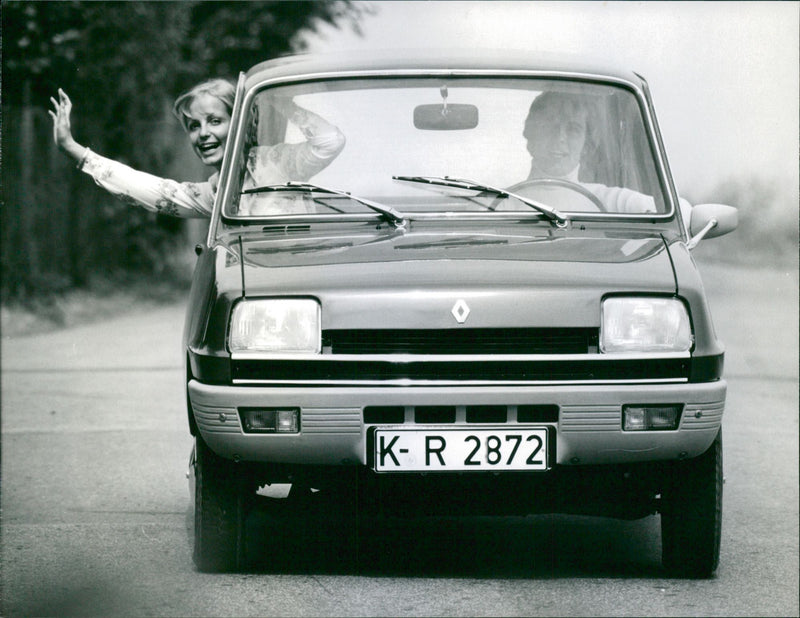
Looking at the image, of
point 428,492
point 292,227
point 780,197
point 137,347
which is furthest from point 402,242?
point 780,197

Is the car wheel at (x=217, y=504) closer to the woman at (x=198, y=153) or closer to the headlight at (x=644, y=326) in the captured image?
the headlight at (x=644, y=326)

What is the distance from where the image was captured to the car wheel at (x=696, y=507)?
4.89m

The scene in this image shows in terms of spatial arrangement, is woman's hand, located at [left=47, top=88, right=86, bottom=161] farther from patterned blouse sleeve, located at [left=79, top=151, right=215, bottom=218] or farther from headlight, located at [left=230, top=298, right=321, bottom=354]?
headlight, located at [left=230, top=298, right=321, bottom=354]

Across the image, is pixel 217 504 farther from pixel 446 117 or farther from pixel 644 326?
pixel 446 117

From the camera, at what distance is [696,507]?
4.89 metres

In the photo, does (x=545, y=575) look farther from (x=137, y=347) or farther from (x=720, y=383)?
(x=137, y=347)

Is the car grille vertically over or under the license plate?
over

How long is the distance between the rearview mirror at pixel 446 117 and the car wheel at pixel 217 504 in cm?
159

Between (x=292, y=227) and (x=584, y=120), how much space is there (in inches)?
48.2

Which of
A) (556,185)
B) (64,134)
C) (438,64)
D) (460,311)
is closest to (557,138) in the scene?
(556,185)

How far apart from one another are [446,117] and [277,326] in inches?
57.5

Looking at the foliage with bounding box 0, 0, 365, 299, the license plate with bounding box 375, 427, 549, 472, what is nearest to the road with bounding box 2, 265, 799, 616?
the license plate with bounding box 375, 427, 549, 472

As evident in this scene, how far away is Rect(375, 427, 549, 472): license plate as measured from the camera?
181 inches

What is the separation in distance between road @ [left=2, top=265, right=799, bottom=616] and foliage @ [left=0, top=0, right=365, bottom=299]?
23.5ft
